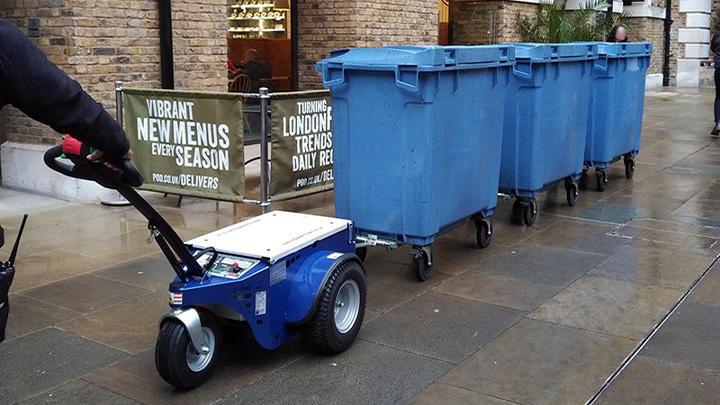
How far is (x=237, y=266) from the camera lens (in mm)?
4543

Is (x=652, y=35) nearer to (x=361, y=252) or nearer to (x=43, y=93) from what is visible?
(x=361, y=252)

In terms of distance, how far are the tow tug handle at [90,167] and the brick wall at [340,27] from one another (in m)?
9.85

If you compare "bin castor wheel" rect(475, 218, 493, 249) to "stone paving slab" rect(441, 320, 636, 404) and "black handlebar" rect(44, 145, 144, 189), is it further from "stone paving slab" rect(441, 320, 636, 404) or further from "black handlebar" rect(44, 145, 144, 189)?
"black handlebar" rect(44, 145, 144, 189)

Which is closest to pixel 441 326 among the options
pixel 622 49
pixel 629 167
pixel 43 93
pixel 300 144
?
pixel 300 144

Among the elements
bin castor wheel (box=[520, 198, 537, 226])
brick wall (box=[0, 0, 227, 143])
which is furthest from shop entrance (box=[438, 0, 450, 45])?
bin castor wheel (box=[520, 198, 537, 226])

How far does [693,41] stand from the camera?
27938 mm

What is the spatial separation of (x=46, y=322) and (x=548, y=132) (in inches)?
196

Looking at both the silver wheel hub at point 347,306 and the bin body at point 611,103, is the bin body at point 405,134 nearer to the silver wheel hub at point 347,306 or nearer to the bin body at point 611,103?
the silver wheel hub at point 347,306

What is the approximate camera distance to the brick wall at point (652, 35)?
84.3 ft

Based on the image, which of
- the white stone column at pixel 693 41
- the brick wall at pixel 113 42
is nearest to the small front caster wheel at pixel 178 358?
the brick wall at pixel 113 42

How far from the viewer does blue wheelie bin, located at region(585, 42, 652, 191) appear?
9.79m

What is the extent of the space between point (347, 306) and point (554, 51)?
14.0 feet

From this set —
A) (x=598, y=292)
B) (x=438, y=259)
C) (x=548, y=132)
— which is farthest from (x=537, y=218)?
(x=598, y=292)

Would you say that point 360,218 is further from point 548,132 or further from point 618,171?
point 618,171
